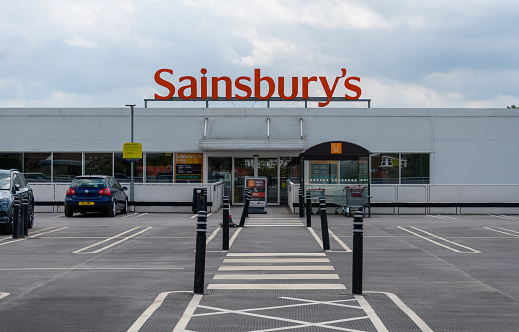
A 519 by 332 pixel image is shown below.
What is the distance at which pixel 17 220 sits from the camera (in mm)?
15781

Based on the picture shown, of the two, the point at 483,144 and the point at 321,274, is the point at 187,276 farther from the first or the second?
the point at 483,144

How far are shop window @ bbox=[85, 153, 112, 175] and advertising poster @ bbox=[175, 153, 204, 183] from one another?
332 centimetres

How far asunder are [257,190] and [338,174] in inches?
133

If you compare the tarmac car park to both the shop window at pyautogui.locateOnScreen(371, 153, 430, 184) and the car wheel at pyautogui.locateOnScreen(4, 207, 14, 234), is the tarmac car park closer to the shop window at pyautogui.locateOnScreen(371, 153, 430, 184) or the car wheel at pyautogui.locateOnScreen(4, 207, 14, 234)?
the car wheel at pyautogui.locateOnScreen(4, 207, 14, 234)

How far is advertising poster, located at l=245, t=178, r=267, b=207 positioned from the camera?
27.0 m

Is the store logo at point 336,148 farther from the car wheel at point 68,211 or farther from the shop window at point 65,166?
the shop window at point 65,166

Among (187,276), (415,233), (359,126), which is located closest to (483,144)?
(359,126)

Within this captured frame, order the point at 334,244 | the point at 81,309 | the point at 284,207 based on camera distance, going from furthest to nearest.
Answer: the point at 284,207 → the point at 334,244 → the point at 81,309

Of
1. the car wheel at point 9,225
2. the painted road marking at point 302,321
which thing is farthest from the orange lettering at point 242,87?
the painted road marking at point 302,321

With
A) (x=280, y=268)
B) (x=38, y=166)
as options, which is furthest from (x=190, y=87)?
(x=280, y=268)

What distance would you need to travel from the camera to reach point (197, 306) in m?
7.90

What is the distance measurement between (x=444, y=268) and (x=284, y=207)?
20337mm

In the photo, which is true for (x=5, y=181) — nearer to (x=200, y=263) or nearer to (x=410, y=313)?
(x=200, y=263)

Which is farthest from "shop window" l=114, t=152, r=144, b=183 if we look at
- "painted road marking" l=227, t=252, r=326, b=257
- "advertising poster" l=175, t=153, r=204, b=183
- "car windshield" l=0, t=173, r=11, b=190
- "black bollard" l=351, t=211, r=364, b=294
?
"black bollard" l=351, t=211, r=364, b=294
